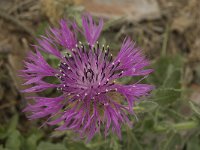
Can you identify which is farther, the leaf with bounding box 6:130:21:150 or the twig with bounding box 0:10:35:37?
the twig with bounding box 0:10:35:37

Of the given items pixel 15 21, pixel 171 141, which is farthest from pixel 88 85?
pixel 15 21

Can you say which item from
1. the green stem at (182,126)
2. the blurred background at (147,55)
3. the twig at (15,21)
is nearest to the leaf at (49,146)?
the blurred background at (147,55)

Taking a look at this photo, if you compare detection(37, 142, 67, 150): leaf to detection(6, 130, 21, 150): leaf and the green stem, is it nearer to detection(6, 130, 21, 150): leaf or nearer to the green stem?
detection(6, 130, 21, 150): leaf

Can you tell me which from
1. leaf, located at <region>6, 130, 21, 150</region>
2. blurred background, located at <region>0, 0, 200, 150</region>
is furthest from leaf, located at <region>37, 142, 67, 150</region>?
leaf, located at <region>6, 130, 21, 150</region>

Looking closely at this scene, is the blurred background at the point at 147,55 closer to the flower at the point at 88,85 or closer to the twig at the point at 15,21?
the twig at the point at 15,21

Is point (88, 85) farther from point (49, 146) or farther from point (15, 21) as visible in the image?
point (15, 21)

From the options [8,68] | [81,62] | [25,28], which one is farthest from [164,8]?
[81,62]

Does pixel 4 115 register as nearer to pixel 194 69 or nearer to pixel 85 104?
pixel 85 104
